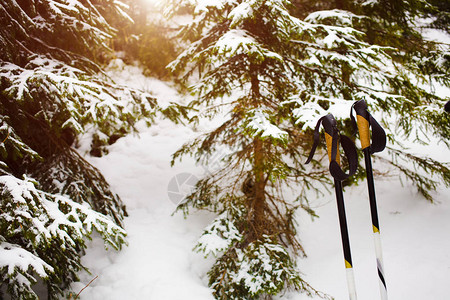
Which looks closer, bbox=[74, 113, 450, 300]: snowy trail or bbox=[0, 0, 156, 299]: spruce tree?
bbox=[0, 0, 156, 299]: spruce tree

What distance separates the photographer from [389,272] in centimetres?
437

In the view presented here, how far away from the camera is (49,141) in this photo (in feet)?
14.7

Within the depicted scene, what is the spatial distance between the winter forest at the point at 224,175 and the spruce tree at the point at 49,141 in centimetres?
2

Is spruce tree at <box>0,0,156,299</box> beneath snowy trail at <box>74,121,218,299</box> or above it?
above

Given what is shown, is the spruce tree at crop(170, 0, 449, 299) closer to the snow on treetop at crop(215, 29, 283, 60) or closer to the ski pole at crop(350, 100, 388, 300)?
the snow on treetop at crop(215, 29, 283, 60)

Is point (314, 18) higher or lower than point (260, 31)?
higher

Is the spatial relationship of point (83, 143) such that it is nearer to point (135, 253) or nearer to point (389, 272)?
point (135, 253)

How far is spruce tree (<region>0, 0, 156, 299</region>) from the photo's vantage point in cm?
267

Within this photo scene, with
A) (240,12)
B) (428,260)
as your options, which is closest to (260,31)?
(240,12)

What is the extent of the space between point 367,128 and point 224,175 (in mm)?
2998

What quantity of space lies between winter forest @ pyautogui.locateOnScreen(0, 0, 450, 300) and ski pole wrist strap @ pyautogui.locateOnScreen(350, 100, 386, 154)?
1.3 inches

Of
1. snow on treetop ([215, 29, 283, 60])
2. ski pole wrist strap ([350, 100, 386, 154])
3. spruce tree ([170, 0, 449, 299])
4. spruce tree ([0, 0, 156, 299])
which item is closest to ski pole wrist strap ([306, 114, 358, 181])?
ski pole wrist strap ([350, 100, 386, 154])

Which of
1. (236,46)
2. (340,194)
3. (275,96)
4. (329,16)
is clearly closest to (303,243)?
(275,96)

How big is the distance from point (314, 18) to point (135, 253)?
18.4 ft
